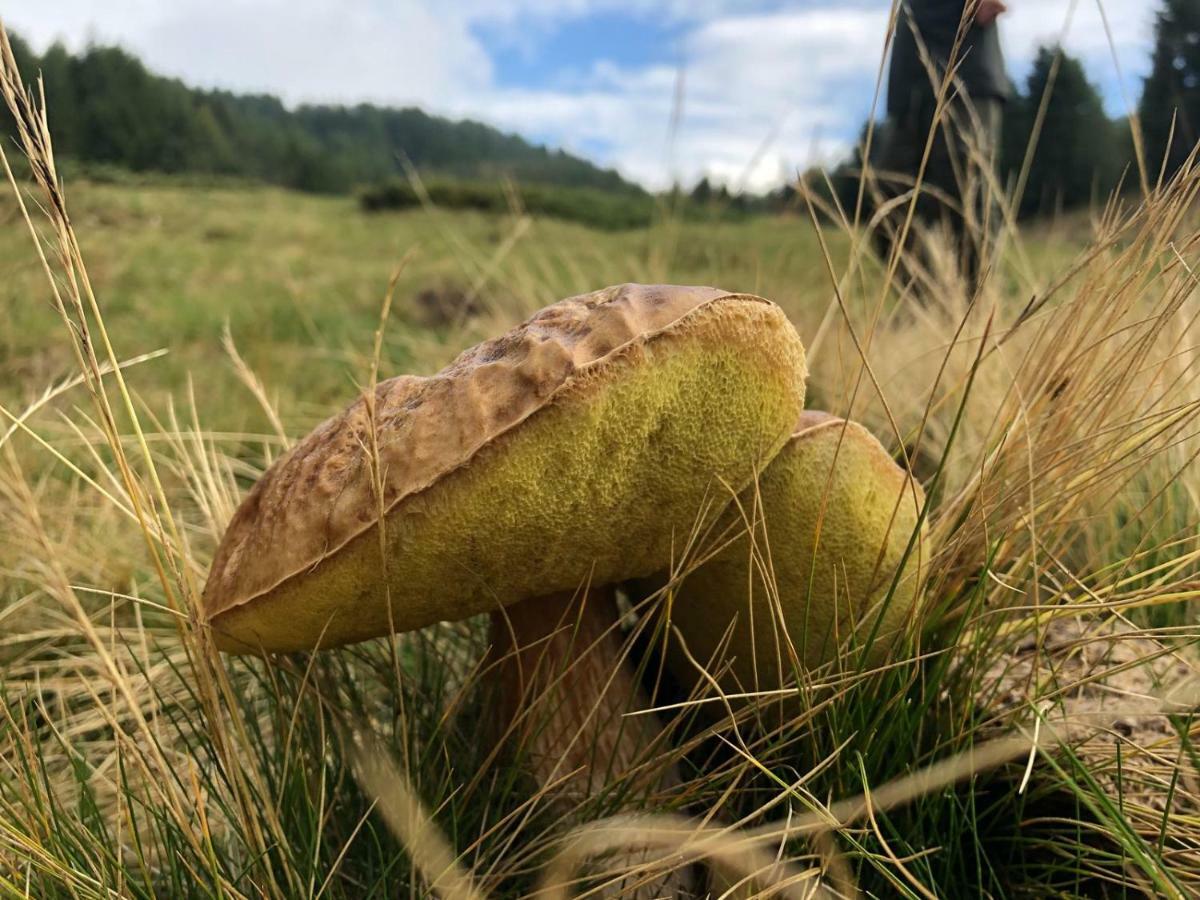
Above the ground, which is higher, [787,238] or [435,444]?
[787,238]

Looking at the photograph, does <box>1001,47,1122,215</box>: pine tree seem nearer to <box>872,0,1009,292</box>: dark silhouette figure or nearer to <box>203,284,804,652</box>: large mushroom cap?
<box>872,0,1009,292</box>: dark silhouette figure

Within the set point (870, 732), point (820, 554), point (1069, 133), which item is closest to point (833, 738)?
point (870, 732)

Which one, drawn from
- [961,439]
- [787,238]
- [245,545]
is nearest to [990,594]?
[245,545]

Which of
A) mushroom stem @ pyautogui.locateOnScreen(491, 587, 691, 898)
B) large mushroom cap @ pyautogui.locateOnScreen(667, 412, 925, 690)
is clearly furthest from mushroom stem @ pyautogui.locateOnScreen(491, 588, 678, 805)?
large mushroom cap @ pyautogui.locateOnScreen(667, 412, 925, 690)

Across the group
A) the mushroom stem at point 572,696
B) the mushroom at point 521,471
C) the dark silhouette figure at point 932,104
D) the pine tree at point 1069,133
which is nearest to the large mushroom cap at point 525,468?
the mushroom at point 521,471

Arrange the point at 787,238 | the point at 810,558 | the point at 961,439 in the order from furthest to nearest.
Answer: the point at 787,238 < the point at 961,439 < the point at 810,558

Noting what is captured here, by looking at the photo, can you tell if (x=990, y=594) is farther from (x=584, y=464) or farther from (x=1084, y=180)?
(x=1084, y=180)

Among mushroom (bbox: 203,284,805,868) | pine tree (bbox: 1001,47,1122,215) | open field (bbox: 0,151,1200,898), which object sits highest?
pine tree (bbox: 1001,47,1122,215)
